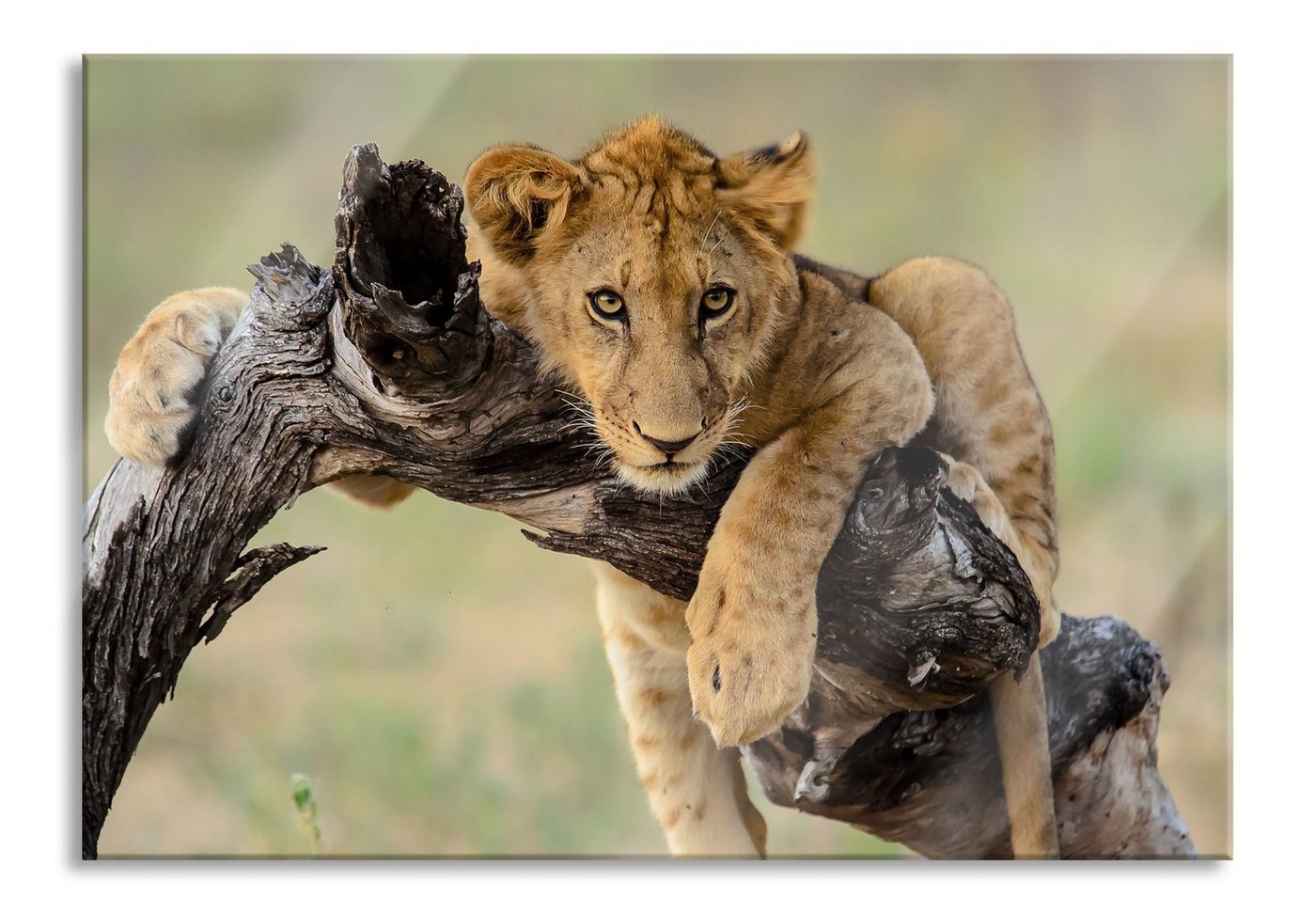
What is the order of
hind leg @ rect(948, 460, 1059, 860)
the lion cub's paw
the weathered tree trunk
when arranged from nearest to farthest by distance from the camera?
the weathered tree trunk → the lion cub's paw → hind leg @ rect(948, 460, 1059, 860)

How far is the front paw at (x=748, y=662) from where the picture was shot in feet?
7.58

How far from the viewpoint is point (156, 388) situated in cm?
243

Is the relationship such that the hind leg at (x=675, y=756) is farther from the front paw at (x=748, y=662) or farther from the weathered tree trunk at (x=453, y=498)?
the front paw at (x=748, y=662)

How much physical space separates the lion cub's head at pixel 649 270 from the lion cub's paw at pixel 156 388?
0.59 meters

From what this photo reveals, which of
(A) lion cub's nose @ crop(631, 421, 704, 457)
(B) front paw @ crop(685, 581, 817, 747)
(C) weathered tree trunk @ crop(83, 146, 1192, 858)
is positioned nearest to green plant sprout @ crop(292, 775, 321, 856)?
(C) weathered tree trunk @ crop(83, 146, 1192, 858)

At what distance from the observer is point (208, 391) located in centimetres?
248

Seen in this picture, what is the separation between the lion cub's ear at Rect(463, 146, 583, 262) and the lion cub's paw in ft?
1.94

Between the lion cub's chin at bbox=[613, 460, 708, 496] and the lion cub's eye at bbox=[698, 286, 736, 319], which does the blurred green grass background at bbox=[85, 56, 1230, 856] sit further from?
the lion cub's chin at bbox=[613, 460, 708, 496]

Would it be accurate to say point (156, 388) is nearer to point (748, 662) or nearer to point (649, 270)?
point (649, 270)

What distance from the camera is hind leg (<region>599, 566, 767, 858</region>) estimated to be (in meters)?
3.06

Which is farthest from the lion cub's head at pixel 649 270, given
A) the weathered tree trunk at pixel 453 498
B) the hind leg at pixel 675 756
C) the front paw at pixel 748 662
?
the hind leg at pixel 675 756

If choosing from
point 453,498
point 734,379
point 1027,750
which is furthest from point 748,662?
point 1027,750
